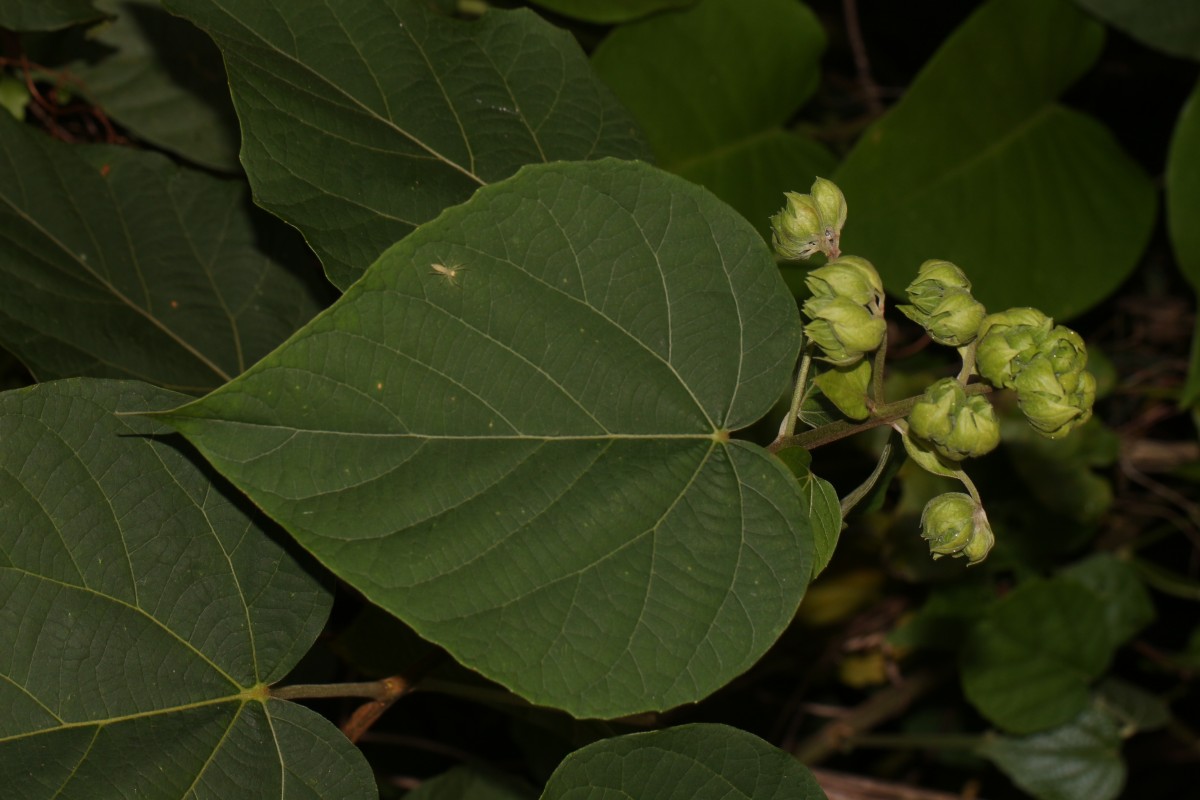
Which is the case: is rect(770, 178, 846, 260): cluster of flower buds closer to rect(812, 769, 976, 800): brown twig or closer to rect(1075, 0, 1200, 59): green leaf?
rect(1075, 0, 1200, 59): green leaf

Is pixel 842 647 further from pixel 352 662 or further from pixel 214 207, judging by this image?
pixel 214 207

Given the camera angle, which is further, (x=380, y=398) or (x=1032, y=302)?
(x=1032, y=302)

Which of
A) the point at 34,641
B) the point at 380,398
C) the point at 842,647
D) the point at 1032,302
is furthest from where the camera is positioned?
the point at 842,647

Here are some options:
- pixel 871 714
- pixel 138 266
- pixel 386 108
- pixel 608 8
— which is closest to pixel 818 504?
pixel 386 108

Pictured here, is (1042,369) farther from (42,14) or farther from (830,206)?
(42,14)

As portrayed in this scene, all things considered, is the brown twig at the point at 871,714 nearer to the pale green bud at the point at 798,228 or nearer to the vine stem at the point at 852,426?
the vine stem at the point at 852,426

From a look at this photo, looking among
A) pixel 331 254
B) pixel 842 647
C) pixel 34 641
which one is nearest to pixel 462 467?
pixel 331 254
